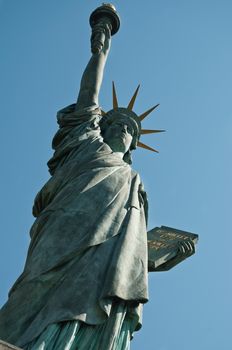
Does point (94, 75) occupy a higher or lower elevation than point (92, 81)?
higher

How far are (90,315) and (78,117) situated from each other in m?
4.30

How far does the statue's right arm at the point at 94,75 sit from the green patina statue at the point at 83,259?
1.06 m

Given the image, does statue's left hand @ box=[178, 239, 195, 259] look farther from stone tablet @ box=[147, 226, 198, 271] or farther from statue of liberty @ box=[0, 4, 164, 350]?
statue of liberty @ box=[0, 4, 164, 350]

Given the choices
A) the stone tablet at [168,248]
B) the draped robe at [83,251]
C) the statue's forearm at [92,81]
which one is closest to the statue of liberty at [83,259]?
the draped robe at [83,251]

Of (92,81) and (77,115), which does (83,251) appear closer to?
(77,115)

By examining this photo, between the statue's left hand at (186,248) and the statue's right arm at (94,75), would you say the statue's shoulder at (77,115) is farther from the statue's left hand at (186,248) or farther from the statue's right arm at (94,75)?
the statue's left hand at (186,248)

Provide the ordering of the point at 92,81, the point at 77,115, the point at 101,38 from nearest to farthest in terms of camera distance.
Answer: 1. the point at 77,115
2. the point at 92,81
3. the point at 101,38

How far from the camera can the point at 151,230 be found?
11359mm

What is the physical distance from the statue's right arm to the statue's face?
1.74 ft

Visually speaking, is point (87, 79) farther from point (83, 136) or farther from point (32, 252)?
point (32, 252)

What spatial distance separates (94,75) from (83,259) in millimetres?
4702

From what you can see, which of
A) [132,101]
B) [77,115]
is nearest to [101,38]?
[132,101]

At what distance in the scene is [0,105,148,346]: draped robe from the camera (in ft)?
25.8

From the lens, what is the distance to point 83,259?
8.38 m
